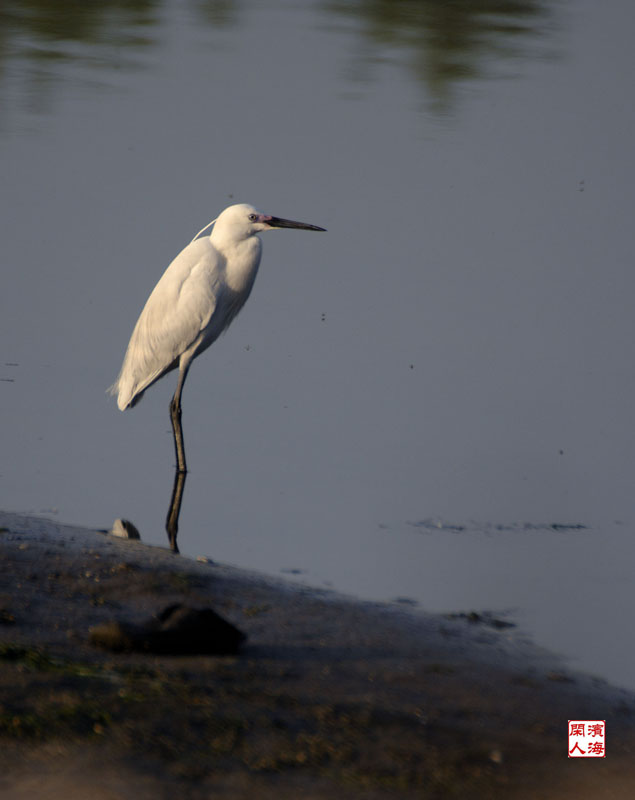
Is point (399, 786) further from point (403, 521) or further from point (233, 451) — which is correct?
point (233, 451)

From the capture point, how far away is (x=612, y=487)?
5.94 m

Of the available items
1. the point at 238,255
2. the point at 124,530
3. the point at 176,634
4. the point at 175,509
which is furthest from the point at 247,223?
the point at 176,634

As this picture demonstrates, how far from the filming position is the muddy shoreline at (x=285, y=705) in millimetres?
2893

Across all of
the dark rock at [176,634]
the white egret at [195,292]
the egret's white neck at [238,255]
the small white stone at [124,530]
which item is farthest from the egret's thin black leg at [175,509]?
the egret's white neck at [238,255]

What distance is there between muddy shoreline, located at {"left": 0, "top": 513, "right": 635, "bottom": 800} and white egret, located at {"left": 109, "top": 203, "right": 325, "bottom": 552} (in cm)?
306

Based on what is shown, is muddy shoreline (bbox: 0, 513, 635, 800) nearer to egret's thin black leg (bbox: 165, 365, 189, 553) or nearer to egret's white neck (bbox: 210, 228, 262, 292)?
egret's thin black leg (bbox: 165, 365, 189, 553)

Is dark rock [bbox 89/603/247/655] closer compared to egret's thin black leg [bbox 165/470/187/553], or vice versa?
dark rock [bbox 89/603/247/655]

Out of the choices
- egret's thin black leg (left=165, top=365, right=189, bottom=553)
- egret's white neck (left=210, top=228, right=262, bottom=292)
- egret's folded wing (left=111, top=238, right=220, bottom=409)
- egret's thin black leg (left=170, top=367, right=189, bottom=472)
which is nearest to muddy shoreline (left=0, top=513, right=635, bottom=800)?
egret's thin black leg (left=165, top=365, right=189, bottom=553)

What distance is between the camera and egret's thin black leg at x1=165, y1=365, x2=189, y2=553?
5402mm

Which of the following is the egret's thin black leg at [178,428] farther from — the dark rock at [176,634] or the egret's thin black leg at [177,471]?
the dark rock at [176,634]

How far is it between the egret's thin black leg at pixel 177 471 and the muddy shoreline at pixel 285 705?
3.11 ft

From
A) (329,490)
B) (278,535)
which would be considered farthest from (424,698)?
(329,490)

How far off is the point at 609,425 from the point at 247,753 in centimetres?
435

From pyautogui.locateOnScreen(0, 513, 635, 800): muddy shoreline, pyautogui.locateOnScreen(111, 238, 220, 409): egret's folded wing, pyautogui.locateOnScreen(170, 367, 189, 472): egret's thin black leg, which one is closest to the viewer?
pyautogui.locateOnScreen(0, 513, 635, 800): muddy shoreline
